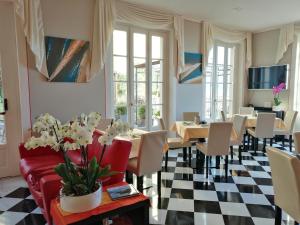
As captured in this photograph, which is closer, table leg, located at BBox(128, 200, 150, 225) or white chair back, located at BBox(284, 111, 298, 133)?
table leg, located at BBox(128, 200, 150, 225)

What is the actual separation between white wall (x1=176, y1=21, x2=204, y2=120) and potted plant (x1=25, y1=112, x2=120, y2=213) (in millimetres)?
3778

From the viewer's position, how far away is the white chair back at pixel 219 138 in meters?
3.17

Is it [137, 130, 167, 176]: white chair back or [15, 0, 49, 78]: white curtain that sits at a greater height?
[15, 0, 49, 78]: white curtain

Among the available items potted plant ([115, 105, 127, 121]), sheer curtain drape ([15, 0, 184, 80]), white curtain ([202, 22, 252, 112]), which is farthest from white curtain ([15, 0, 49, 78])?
white curtain ([202, 22, 252, 112])

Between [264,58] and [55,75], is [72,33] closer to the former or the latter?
[55,75]

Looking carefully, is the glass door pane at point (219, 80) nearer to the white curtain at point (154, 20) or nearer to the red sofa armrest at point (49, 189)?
the white curtain at point (154, 20)

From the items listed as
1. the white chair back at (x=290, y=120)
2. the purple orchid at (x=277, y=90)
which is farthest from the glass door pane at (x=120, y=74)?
the purple orchid at (x=277, y=90)

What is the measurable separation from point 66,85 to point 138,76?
1551 millimetres

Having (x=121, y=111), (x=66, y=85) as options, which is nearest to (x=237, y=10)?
(x=121, y=111)

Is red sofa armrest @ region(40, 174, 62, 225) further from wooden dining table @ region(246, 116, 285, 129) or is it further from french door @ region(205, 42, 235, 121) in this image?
french door @ region(205, 42, 235, 121)

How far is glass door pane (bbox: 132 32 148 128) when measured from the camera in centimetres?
464

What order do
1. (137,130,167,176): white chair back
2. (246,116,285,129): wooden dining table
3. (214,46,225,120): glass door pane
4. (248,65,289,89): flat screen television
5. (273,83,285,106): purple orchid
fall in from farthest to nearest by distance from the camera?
A: (214,46,225,120): glass door pane
(248,65,289,89): flat screen television
(273,83,285,106): purple orchid
(246,116,285,129): wooden dining table
(137,130,167,176): white chair back

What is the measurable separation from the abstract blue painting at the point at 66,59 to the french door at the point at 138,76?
720 mm

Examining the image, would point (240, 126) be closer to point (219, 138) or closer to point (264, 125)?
point (219, 138)
